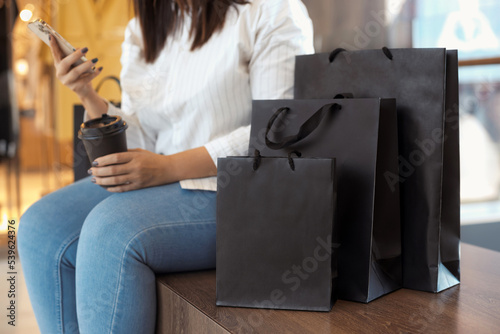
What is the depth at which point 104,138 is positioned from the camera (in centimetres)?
95

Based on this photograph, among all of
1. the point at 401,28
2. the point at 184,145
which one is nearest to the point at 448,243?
the point at 184,145

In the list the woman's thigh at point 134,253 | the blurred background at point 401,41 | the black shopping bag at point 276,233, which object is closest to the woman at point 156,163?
the woman's thigh at point 134,253

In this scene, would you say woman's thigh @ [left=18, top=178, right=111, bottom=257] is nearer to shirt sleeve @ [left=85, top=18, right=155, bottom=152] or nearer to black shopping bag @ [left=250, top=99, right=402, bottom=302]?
shirt sleeve @ [left=85, top=18, right=155, bottom=152]

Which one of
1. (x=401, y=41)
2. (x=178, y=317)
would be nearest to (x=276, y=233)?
(x=178, y=317)

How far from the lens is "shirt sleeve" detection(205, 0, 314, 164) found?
1003mm

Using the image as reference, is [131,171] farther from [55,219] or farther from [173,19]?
[173,19]

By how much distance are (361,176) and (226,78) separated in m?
0.40

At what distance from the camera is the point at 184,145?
1.12 meters

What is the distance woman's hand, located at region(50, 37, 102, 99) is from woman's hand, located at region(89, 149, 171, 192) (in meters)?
0.22

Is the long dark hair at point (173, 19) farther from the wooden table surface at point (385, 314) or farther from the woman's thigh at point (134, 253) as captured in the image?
the wooden table surface at point (385, 314)

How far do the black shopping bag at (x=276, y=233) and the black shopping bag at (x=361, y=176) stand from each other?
0.15ft

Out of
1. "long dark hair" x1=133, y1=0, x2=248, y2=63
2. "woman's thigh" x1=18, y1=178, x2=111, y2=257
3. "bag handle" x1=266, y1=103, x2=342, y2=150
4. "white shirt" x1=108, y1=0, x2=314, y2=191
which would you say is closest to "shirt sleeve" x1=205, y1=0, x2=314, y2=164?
"white shirt" x1=108, y1=0, x2=314, y2=191

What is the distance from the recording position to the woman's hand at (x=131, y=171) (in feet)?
3.14

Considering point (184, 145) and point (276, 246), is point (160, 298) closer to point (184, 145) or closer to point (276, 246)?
point (276, 246)
